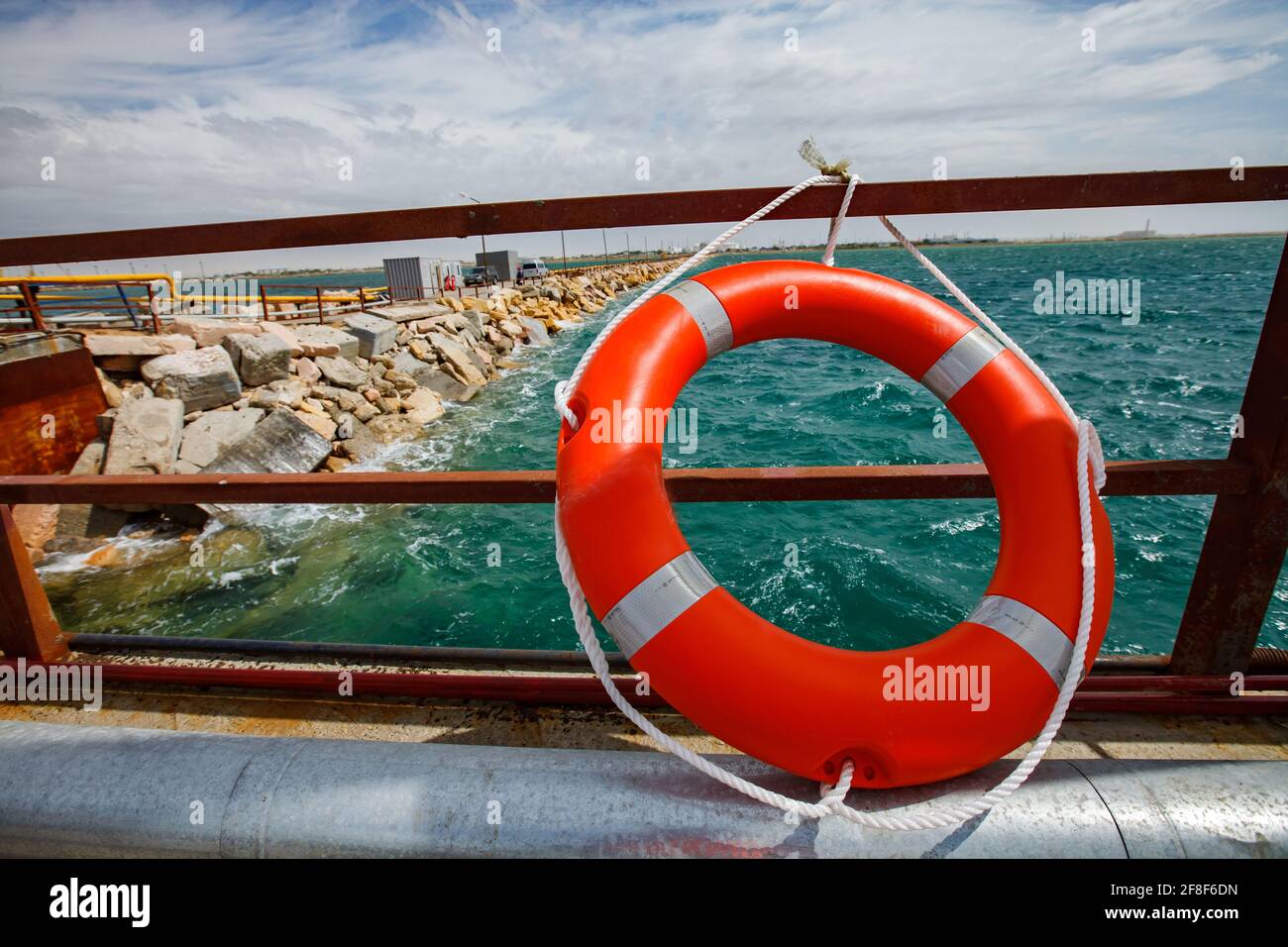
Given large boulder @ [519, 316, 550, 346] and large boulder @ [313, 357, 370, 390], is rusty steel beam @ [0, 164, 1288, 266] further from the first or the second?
large boulder @ [519, 316, 550, 346]

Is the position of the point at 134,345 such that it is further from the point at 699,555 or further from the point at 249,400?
the point at 699,555

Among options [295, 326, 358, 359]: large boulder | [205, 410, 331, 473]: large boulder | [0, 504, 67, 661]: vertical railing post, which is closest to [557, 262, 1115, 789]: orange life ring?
[0, 504, 67, 661]: vertical railing post

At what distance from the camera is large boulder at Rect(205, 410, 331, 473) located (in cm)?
627

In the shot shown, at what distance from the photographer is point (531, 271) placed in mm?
41844

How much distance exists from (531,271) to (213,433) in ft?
125

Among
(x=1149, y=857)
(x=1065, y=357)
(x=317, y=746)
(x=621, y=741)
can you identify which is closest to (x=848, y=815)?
(x=1149, y=857)

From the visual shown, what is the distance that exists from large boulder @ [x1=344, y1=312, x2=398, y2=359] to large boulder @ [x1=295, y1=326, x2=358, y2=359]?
255 millimetres

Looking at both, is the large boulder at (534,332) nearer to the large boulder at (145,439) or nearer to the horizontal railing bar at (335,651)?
the large boulder at (145,439)

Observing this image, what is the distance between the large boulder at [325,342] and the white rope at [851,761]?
949 centimetres

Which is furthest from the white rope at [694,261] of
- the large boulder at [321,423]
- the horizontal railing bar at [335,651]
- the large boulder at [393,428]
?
the large boulder at [393,428]

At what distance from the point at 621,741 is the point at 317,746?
692 mm

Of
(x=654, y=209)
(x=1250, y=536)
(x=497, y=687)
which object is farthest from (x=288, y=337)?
(x=1250, y=536)

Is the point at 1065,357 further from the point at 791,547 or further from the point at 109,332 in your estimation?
the point at 109,332

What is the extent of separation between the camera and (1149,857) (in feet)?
3.48
